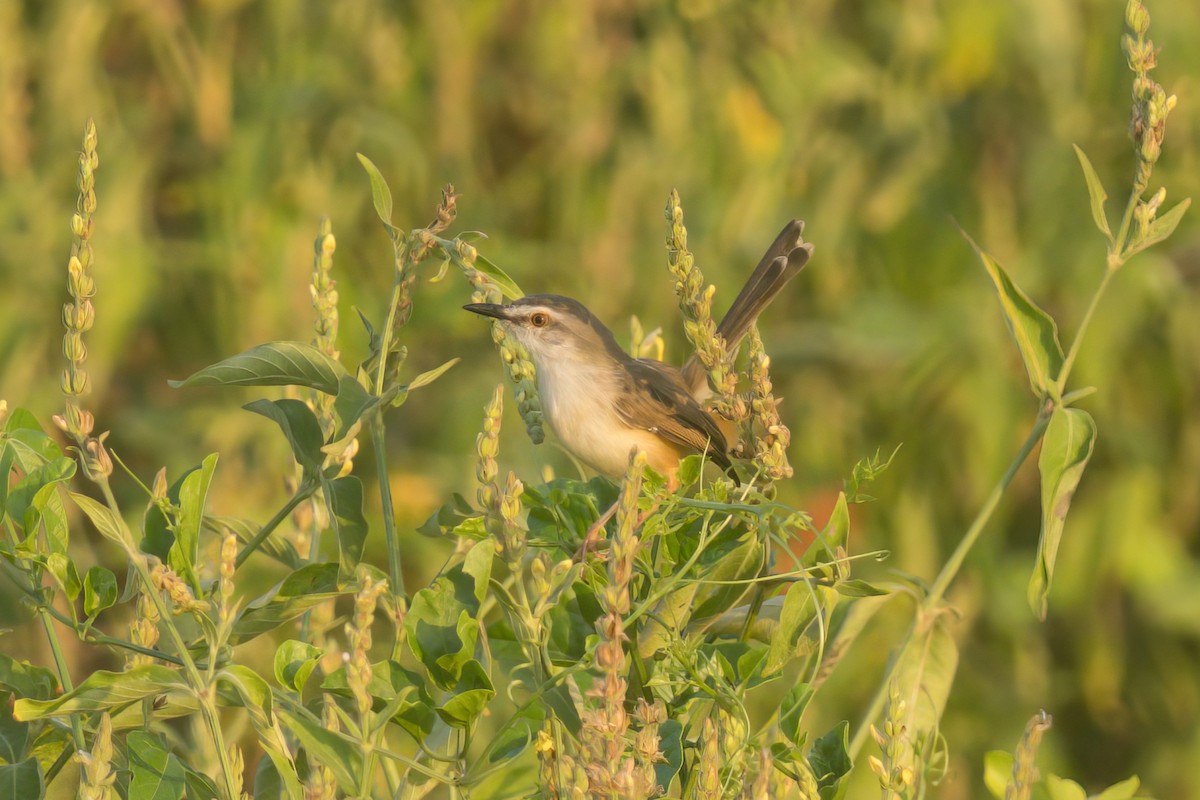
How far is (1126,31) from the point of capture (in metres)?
1.61

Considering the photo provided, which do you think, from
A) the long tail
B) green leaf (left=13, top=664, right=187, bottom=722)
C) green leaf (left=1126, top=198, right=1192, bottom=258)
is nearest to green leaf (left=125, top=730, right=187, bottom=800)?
green leaf (left=13, top=664, right=187, bottom=722)

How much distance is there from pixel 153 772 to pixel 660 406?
1.85 meters

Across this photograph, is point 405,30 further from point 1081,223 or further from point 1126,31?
point 1126,31

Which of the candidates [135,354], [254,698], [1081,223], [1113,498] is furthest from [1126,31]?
[135,354]

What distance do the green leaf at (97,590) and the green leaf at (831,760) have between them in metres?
0.65

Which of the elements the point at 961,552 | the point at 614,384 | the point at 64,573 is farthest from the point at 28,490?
the point at 614,384

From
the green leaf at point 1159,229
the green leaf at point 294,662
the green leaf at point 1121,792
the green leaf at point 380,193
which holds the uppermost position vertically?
the green leaf at point 380,193

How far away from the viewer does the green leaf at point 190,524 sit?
53.0 inches

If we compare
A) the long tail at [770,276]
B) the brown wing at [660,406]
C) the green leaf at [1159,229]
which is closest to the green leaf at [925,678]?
the green leaf at [1159,229]

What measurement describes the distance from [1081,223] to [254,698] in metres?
4.38

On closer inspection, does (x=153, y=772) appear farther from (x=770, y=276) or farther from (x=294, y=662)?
(x=770, y=276)

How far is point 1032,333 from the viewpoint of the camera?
1568 millimetres

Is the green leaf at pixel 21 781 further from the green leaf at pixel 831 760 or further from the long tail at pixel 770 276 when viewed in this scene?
the long tail at pixel 770 276

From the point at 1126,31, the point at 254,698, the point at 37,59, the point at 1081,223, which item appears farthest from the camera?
the point at 37,59
